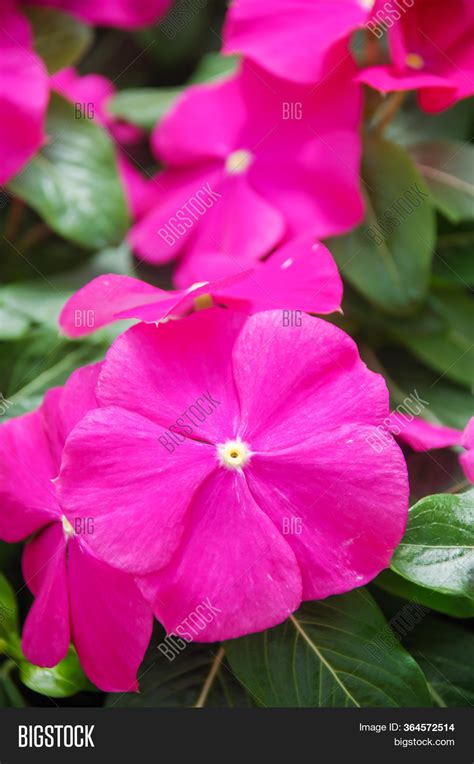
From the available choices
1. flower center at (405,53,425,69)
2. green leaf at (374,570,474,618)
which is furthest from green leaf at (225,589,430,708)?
flower center at (405,53,425,69)

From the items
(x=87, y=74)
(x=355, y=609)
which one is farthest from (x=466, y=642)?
(x=87, y=74)

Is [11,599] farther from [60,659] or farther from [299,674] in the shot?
[299,674]

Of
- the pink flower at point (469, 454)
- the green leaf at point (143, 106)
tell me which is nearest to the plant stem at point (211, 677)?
the pink flower at point (469, 454)

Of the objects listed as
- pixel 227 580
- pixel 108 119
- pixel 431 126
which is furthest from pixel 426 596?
pixel 108 119

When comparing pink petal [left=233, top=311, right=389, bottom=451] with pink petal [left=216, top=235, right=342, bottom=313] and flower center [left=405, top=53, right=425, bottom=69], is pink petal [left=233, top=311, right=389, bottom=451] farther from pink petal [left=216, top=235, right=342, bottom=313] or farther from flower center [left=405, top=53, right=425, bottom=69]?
flower center [left=405, top=53, right=425, bottom=69]

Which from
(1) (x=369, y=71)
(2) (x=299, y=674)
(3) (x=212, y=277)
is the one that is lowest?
(2) (x=299, y=674)

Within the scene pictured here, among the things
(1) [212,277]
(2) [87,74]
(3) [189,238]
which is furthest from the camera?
(2) [87,74]

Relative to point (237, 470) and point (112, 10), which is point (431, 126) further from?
point (237, 470)

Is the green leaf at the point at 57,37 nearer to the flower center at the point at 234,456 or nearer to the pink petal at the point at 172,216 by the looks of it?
A: the pink petal at the point at 172,216
